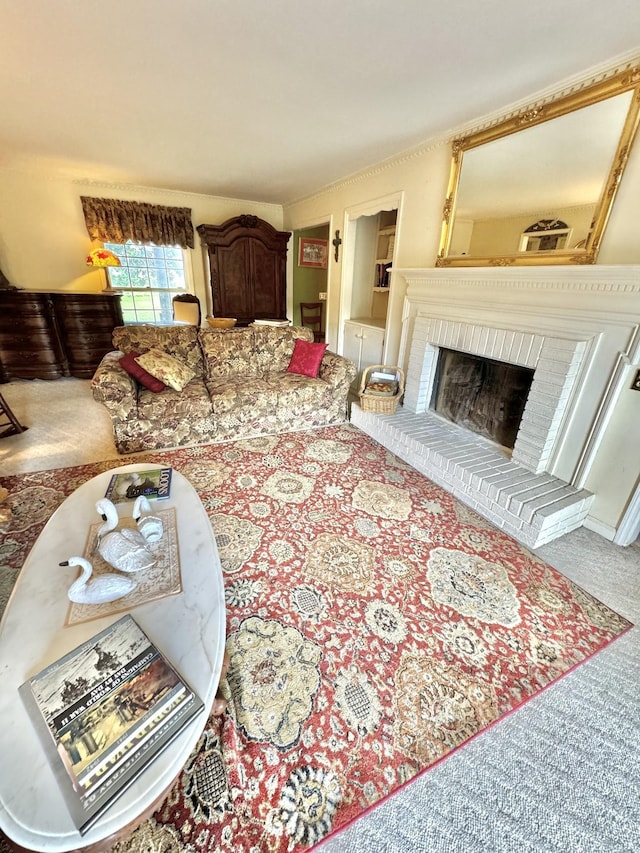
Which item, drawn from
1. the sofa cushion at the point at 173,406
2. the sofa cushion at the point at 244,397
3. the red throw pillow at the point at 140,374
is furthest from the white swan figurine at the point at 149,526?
the red throw pillow at the point at 140,374

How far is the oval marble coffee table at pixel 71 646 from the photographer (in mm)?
674

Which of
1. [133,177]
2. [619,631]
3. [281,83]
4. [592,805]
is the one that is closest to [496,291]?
[281,83]

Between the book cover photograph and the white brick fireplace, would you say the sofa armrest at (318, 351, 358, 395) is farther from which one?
the book cover photograph

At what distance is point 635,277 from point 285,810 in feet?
8.12

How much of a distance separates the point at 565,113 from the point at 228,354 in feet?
9.22

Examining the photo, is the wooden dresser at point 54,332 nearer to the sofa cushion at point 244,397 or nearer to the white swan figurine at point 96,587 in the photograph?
the sofa cushion at point 244,397

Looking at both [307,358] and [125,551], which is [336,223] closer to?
[307,358]

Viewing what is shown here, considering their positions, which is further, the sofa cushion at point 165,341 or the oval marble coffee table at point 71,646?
the sofa cushion at point 165,341

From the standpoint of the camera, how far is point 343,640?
1.40 m

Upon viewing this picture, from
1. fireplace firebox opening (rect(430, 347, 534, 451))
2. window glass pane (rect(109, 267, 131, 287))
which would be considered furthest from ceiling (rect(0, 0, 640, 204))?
window glass pane (rect(109, 267, 131, 287))

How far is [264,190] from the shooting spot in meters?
4.52

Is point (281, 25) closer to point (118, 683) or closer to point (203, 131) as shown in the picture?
point (203, 131)

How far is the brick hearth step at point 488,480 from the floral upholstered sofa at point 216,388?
734 millimetres

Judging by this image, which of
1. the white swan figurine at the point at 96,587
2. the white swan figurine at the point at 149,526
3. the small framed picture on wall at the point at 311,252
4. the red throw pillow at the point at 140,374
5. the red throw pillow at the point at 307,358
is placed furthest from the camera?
the small framed picture on wall at the point at 311,252
